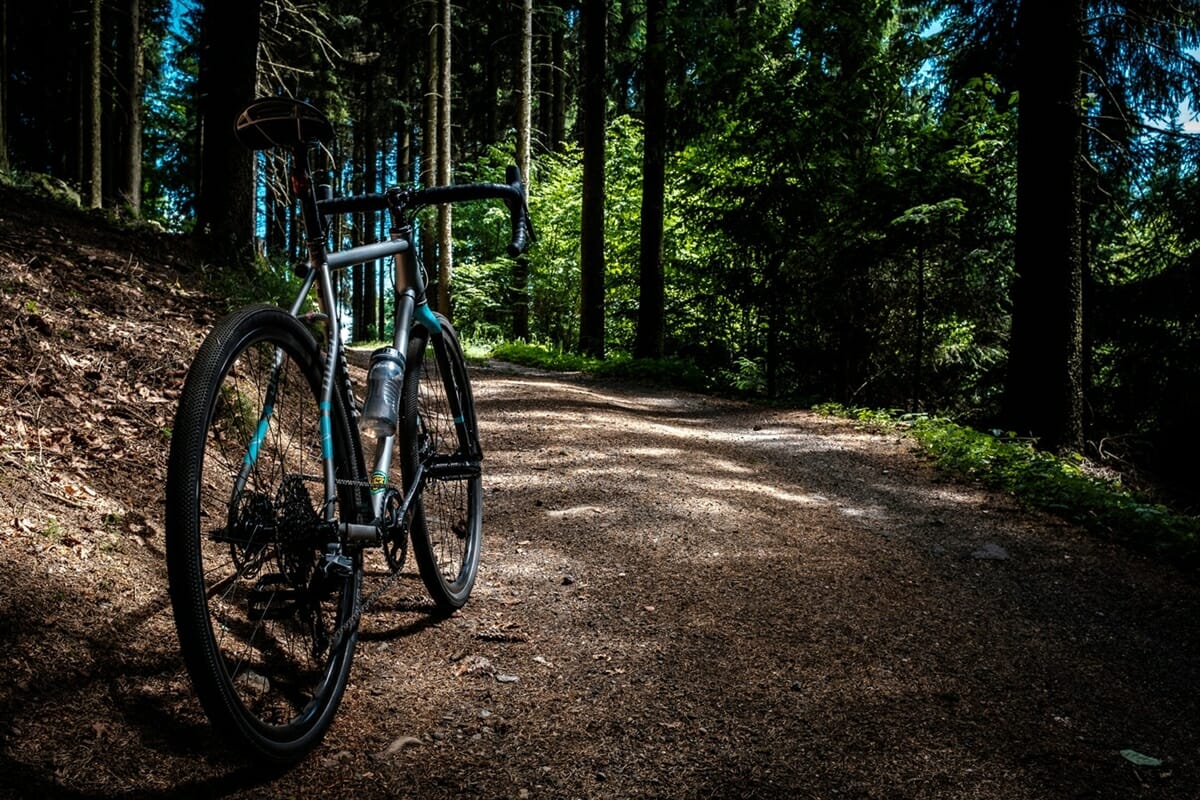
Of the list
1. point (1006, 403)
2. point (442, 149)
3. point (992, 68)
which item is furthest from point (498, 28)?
point (1006, 403)

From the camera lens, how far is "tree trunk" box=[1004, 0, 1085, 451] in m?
6.66

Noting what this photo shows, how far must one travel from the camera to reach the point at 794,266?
9820mm

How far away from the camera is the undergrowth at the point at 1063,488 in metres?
4.26

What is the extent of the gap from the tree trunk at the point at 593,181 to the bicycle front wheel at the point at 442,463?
38.2 ft

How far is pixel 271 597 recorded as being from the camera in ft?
6.06

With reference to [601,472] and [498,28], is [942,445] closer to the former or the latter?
[601,472]

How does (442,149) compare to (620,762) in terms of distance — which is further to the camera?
(442,149)

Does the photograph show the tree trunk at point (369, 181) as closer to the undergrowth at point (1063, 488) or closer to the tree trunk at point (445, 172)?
the tree trunk at point (445, 172)

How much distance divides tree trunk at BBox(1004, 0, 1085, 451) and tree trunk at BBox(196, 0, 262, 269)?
23.2 feet

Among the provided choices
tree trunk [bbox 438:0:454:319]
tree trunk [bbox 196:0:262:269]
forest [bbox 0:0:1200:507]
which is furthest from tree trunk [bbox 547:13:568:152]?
tree trunk [bbox 196:0:262:269]

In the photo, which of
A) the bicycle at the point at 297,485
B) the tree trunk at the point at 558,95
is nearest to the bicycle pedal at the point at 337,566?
the bicycle at the point at 297,485

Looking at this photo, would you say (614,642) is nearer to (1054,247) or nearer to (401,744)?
(401,744)

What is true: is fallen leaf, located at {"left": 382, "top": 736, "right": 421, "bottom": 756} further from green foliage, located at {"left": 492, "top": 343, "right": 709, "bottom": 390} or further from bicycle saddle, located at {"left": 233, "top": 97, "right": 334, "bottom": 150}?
green foliage, located at {"left": 492, "top": 343, "right": 709, "bottom": 390}

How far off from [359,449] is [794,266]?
847 cm
